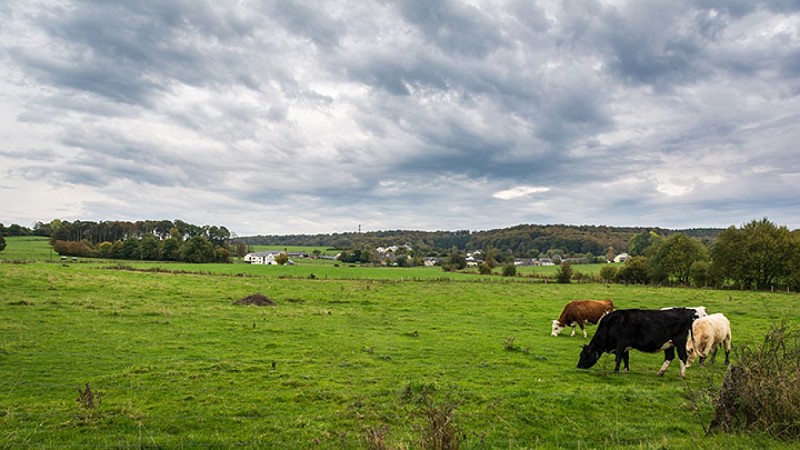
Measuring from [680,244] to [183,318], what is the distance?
61.4 metres

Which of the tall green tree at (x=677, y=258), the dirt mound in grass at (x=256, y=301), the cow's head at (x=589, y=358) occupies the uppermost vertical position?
the tall green tree at (x=677, y=258)

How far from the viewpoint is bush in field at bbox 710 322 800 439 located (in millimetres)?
6277

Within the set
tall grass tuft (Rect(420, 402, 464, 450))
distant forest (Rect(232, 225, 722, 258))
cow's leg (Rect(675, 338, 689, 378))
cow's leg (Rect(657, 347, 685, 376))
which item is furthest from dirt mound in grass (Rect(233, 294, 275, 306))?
distant forest (Rect(232, 225, 722, 258))

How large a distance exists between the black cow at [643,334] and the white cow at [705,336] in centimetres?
38

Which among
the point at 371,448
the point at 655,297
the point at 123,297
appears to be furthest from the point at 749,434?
the point at 655,297

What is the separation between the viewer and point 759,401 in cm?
641

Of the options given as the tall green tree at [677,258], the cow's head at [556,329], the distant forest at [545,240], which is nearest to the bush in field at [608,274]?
the tall green tree at [677,258]

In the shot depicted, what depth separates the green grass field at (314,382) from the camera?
24.5 ft

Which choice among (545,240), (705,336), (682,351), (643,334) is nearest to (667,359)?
(682,351)

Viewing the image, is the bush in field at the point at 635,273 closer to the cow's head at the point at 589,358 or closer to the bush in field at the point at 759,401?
the cow's head at the point at 589,358

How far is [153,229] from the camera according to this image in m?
119

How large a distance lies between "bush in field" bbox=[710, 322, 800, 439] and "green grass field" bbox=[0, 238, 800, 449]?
0.28 metres

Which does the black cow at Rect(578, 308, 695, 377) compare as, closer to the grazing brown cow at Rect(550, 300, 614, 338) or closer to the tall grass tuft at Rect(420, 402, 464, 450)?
the grazing brown cow at Rect(550, 300, 614, 338)

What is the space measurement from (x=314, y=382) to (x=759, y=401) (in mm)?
8916
